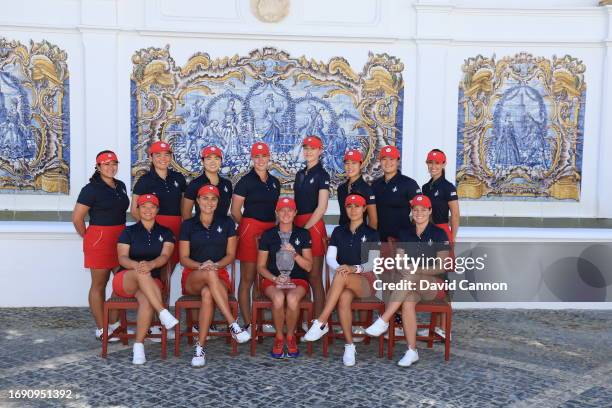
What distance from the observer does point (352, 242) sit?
5141mm

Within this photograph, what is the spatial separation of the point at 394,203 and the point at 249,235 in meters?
1.18

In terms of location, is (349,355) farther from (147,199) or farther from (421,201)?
(147,199)

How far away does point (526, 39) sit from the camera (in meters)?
8.59

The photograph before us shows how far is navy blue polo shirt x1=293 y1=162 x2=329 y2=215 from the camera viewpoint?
17.7 ft

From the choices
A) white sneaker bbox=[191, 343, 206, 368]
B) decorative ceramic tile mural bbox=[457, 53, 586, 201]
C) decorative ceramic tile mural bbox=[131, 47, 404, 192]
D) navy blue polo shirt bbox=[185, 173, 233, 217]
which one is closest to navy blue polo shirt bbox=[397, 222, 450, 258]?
navy blue polo shirt bbox=[185, 173, 233, 217]

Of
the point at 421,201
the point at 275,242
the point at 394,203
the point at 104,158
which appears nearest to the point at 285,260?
the point at 275,242

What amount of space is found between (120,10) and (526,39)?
5017mm

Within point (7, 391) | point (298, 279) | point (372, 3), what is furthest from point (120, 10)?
point (7, 391)

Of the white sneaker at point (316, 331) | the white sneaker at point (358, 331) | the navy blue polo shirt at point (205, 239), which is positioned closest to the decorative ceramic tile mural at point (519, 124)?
the white sneaker at point (358, 331)

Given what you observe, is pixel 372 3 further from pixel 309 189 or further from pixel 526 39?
pixel 309 189

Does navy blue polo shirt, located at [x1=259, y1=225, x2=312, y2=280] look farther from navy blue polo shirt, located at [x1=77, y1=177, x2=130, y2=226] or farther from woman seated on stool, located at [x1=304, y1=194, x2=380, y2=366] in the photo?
navy blue polo shirt, located at [x1=77, y1=177, x2=130, y2=226]

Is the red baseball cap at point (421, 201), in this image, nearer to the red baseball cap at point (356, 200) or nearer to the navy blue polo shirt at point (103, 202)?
the red baseball cap at point (356, 200)

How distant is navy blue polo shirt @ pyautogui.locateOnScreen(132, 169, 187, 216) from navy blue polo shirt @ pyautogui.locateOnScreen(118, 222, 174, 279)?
342 mm

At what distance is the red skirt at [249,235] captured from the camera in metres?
5.43
